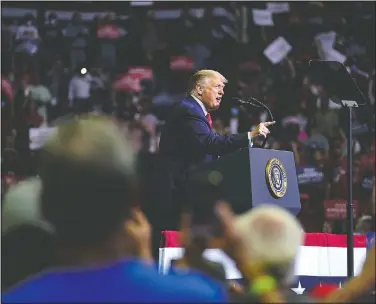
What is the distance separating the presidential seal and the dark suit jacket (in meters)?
0.22

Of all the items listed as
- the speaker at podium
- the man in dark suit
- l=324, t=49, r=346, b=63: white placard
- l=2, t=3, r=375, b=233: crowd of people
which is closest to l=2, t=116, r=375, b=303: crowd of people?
the speaker at podium

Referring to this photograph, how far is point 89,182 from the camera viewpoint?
1.76 meters

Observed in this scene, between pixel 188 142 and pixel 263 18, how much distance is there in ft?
23.8

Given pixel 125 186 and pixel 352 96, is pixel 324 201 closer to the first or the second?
pixel 352 96

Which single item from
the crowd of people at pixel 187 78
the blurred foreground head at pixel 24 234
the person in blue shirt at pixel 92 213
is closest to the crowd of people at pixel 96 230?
the person in blue shirt at pixel 92 213

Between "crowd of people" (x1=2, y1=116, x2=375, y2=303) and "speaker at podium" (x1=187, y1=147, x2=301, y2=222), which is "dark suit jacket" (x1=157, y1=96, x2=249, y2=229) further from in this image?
"crowd of people" (x1=2, y1=116, x2=375, y2=303)

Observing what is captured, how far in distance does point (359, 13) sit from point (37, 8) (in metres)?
4.78

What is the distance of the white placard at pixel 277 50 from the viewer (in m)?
12.8

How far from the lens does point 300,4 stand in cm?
1327

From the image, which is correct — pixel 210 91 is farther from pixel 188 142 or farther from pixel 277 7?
pixel 277 7

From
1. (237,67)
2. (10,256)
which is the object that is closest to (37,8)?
(237,67)

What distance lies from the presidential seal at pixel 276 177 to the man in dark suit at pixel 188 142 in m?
0.22

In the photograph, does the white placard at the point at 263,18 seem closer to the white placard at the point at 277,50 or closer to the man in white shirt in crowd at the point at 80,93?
the white placard at the point at 277,50

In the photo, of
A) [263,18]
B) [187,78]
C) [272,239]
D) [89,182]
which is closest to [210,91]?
[272,239]
